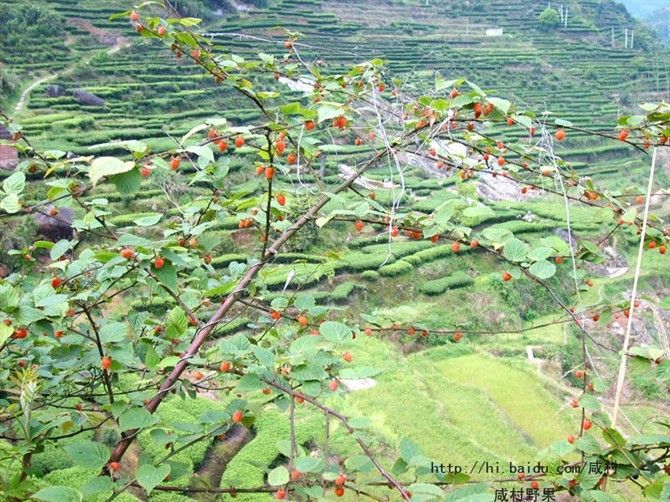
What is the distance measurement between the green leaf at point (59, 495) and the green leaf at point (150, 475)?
0.13 metres

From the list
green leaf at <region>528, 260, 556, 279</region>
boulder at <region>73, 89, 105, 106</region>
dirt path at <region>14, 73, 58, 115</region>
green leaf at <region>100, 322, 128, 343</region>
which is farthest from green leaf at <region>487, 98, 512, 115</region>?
boulder at <region>73, 89, 105, 106</region>

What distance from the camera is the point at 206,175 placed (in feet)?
6.39

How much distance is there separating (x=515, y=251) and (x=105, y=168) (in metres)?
1.06

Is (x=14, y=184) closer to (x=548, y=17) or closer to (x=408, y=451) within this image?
(x=408, y=451)

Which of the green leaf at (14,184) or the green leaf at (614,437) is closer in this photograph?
the green leaf at (614,437)

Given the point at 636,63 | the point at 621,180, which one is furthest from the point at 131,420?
the point at 636,63

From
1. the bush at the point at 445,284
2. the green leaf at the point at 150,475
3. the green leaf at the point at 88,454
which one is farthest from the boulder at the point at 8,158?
the green leaf at the point at 150,475

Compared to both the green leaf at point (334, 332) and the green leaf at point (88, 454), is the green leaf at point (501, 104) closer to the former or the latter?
the green leaf at point (334, 332)

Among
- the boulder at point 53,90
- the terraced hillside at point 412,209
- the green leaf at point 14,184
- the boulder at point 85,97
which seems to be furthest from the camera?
the boulder at point 85,97

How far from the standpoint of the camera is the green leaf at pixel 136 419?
56.7 inches

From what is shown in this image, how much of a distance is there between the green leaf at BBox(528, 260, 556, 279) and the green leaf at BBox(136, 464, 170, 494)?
40.6 inches

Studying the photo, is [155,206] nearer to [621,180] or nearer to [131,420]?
[131,420]

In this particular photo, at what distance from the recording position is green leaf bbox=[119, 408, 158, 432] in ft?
4.73

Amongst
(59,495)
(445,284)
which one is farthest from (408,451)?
(445,284)
